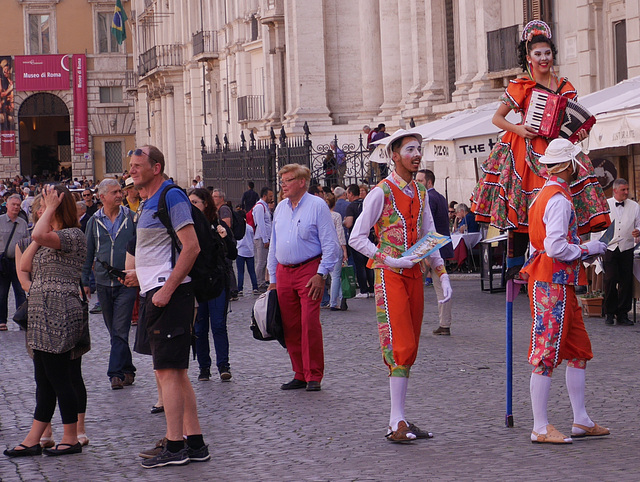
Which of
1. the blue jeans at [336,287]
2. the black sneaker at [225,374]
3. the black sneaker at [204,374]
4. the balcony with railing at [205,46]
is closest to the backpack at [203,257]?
the black sneaker at [225,374]

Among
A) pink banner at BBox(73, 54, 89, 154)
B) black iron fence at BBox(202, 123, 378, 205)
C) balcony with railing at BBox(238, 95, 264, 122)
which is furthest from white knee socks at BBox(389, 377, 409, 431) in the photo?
pink banner at BBox(73, 54, 89, 154)

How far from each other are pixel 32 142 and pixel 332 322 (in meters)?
64.4

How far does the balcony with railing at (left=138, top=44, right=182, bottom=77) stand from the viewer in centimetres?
5678

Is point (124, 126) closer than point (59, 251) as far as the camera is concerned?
No

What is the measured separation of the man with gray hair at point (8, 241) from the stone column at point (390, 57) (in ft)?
55.9

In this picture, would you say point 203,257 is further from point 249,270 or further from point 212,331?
point 249,270

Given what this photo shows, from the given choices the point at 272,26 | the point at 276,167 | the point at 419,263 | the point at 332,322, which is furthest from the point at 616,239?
the point at 272,26

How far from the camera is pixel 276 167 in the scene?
3228 cm

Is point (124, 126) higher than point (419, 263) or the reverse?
higher

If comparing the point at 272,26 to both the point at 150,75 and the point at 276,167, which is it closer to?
the point at 276,167

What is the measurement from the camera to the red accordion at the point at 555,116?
746cm

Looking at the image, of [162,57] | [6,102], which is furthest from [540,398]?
[6,102]

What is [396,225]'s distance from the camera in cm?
785

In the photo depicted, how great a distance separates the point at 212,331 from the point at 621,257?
5392mm
